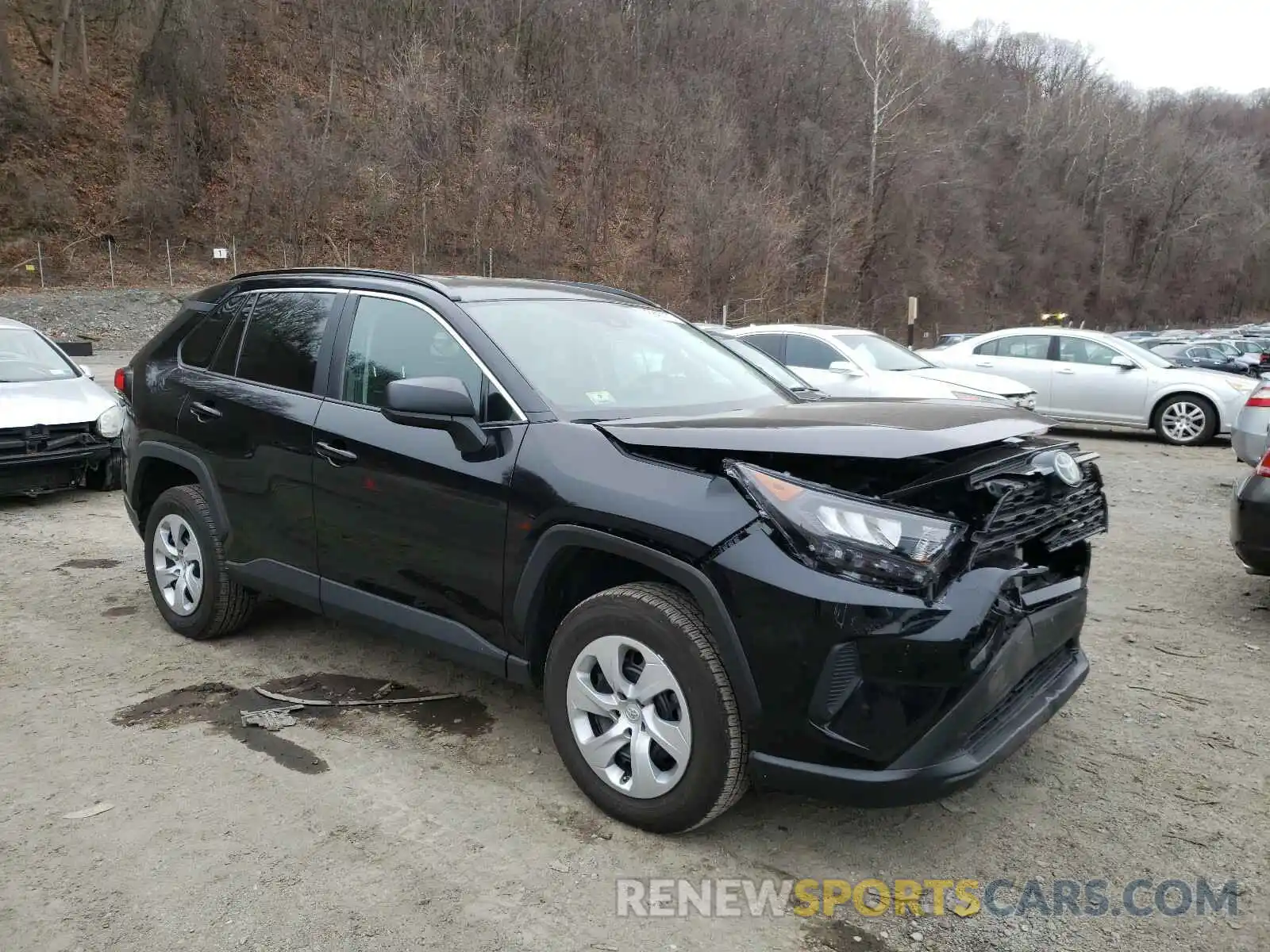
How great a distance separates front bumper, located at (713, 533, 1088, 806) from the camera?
8.36 feet

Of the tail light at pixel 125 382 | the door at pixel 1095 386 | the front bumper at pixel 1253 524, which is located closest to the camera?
the front bumper at pixel 1253 524

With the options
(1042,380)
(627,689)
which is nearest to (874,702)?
(627,689)

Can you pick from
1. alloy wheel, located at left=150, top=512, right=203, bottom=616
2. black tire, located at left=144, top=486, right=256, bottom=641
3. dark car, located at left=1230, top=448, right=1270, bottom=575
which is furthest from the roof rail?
dark car, located at left=1230, top=448, right=1270, bottom=575

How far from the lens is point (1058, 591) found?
304cm

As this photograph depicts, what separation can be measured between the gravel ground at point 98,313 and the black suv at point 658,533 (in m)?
25.0

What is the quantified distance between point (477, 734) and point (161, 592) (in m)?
2.18

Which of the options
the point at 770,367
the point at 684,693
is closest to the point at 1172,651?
the point at 770,367

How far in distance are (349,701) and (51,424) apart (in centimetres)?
537

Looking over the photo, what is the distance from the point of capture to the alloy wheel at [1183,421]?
498 inches

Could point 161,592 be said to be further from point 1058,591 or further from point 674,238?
point 674,238

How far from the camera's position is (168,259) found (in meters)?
34.9

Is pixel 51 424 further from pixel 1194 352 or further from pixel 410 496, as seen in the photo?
pixel 1194 352

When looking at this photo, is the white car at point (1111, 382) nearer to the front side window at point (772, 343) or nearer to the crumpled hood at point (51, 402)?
the front side window at point (772, 343)

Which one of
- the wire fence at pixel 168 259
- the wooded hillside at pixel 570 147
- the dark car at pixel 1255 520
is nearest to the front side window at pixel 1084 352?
the dark car at pixel 1255 520
